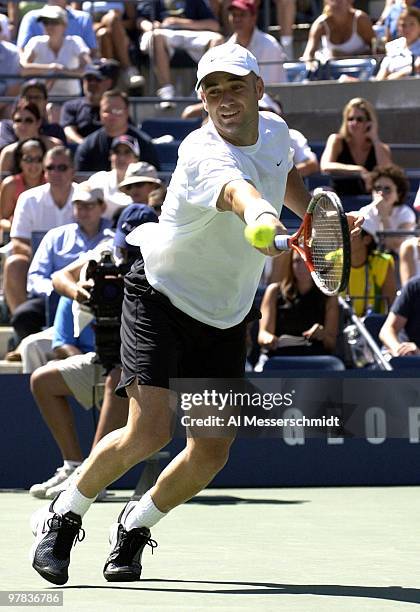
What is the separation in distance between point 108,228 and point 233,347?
463 centimetres

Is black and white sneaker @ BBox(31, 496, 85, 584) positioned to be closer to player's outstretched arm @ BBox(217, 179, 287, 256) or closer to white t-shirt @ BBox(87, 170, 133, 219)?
player's outstretched arm @ BBox(217, 179, 287, 256)

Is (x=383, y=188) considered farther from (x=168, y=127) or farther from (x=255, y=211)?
(x=255, y=211)

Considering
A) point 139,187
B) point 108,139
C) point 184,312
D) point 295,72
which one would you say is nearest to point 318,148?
point 295,72

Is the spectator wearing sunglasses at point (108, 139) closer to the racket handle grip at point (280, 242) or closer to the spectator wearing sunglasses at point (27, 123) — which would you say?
the spectator wearing sunglasses at point (27, 123)

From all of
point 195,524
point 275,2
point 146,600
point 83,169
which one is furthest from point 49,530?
point 275,2

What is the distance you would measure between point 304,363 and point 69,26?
6.60 metres

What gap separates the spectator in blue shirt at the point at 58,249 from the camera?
365 inches

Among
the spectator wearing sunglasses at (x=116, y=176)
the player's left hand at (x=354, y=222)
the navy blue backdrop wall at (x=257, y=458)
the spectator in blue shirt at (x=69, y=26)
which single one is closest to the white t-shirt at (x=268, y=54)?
the spectator in blue shirt at (x=69, y=26)

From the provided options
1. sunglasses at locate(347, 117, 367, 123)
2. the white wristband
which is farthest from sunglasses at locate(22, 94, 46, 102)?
the white wristband

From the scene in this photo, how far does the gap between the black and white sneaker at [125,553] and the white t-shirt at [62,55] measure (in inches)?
363

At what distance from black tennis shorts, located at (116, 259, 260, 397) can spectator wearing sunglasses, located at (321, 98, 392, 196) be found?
20.9ft

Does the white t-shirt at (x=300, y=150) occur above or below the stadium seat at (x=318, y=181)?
above

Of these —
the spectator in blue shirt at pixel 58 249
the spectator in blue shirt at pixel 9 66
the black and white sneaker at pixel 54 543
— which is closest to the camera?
the black and white sneaker at pixel 54 543

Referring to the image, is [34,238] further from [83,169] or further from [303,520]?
[303,520]
